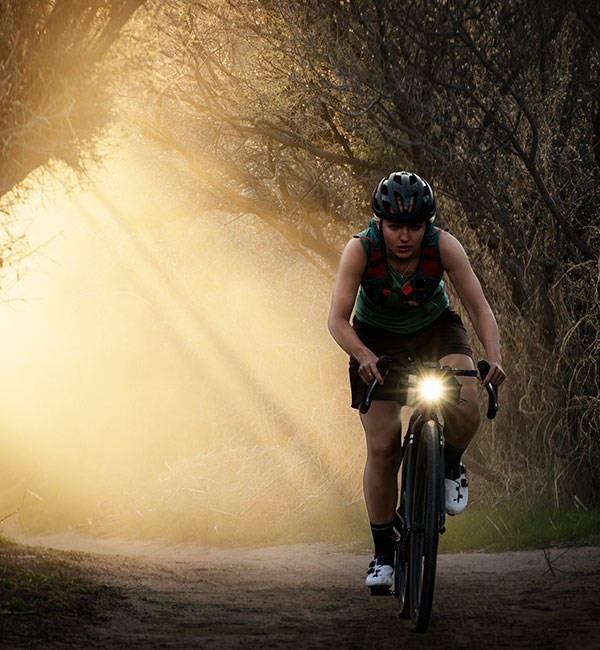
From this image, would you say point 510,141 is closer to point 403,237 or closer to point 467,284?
point 467,284

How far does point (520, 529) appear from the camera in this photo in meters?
10.3

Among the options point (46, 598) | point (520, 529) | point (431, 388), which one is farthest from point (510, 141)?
point (46, 598)

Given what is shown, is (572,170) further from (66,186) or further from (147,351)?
(147,351)

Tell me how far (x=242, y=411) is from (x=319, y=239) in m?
3.80

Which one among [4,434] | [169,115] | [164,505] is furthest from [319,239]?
[4,434]

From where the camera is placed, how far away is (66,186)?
9188 millimetres

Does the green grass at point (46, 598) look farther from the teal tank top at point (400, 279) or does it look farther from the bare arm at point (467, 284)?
the bare arm at point (467, 284)

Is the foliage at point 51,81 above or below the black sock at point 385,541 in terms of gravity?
above

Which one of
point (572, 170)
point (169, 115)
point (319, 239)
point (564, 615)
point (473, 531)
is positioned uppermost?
point (169, 115)

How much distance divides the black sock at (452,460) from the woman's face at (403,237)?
3.40 feet

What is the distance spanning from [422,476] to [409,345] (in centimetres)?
75

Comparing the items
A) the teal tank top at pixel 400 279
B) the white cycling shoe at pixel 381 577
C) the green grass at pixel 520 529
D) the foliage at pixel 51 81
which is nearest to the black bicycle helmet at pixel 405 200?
the teal tank top at pixel 400 279

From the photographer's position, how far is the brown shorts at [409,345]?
5.84 m

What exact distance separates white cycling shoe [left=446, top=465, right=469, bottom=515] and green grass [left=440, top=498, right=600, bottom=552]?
4025 millimetres
